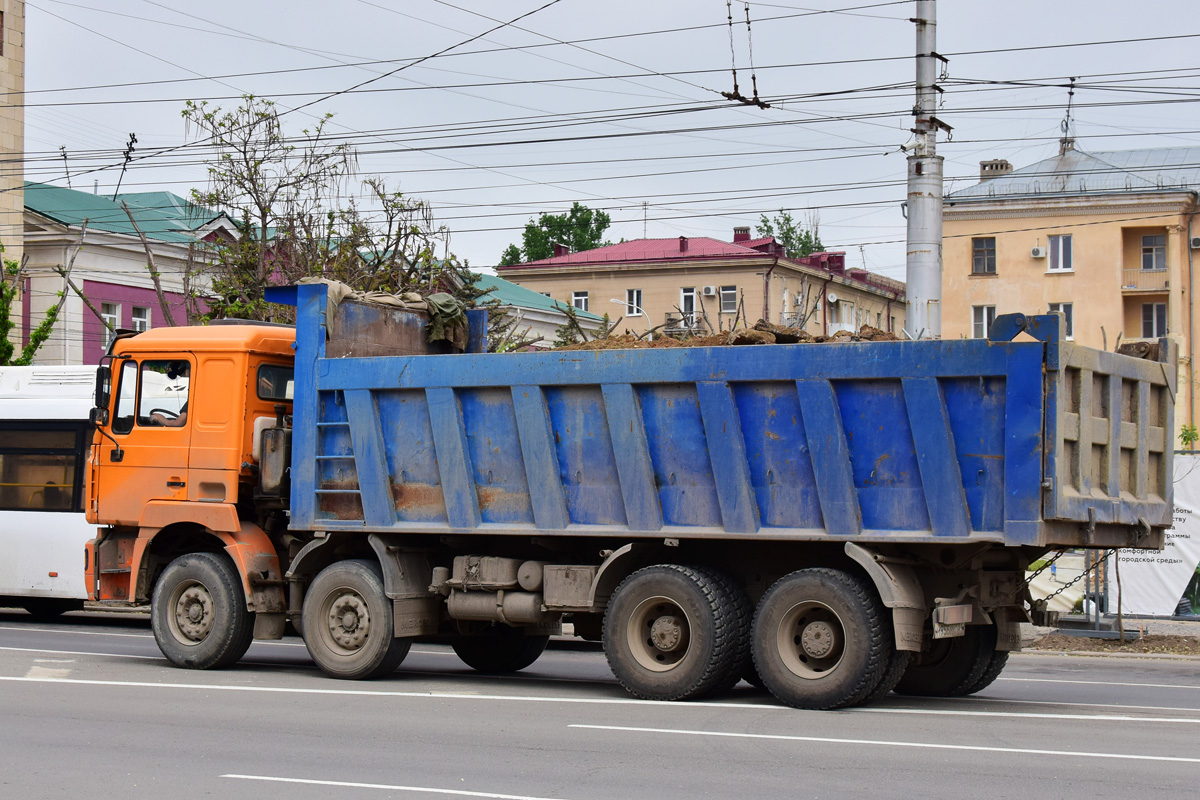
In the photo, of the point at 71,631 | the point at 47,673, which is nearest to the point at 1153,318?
the point at 71,631

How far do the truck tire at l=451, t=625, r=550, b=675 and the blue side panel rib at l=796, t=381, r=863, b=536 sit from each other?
438 cm

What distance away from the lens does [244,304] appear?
2616 centimetres

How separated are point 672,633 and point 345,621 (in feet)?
10.1

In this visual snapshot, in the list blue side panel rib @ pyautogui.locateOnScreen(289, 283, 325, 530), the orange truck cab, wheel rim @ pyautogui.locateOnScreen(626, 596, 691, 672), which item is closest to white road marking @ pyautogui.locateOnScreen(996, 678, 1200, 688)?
wheel rim @ pyautogui.locateOnScreen(626, 596, 691, 672)

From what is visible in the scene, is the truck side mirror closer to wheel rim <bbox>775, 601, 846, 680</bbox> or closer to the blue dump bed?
the blue dump bed

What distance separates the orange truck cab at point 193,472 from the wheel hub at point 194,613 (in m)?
0.01

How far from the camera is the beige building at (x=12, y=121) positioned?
3566 cm

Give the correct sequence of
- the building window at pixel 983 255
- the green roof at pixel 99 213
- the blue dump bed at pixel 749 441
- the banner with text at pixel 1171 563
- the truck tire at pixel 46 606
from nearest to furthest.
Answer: the blue dump bed at pixel 749 441 < the banner with text at pixel 1171 563 < the truck tire at pixel 46 606 < the green roof at pixel 99 213 < the building window at pixel 983 255

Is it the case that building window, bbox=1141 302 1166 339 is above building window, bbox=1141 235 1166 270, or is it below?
below

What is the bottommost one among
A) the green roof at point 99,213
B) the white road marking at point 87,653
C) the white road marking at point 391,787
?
the white road marking at point 87,653

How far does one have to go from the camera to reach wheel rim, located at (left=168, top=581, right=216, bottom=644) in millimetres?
12523

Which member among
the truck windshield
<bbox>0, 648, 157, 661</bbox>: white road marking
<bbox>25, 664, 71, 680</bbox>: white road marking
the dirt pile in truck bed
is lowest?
<bbox>0, 648, 157, 661</bbox>: white road marking

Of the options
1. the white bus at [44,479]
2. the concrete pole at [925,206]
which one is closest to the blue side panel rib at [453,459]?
the concrete pole at [925,206]

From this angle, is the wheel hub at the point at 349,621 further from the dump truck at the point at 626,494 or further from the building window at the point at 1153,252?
the building window at the point at 1153,252
